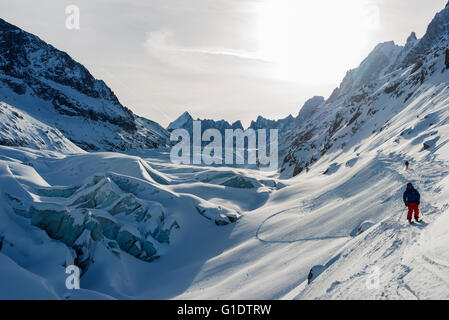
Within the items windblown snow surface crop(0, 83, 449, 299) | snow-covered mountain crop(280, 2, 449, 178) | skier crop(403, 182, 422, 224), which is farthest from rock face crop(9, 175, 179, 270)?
snow-covered mountain crop(280, 2, 449, 178)

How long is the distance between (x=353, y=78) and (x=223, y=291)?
19756cm

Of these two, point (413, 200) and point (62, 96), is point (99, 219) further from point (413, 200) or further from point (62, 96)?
point (62, 96)

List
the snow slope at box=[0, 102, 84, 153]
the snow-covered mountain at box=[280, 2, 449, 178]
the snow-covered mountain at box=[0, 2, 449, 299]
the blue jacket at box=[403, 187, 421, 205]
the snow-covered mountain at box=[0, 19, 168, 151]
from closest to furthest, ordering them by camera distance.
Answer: the snow-covered mountain at box=[0, 2, 449, 299] → the blue jacket at box=[403, 187, 421, 205] → the snow-covered mountain at box=[280, 2, 449, 178] → the snow slope at box=[0, 102, 84, 153] → the snow-covered mountain at box=[0, 19, 168, 151]

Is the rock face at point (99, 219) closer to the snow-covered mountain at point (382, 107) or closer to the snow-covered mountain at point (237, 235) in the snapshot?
the snow-covered mountain at point (237, 235)

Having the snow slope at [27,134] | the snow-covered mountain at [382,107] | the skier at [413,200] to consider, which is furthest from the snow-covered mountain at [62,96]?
the skier at [413,200]

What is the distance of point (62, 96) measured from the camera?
151 metres

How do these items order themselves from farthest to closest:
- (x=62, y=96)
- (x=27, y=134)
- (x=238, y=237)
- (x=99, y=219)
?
(x=62, y=96) → (x=27, y=134) → (x=238, y=237) → (x=99, y=219)

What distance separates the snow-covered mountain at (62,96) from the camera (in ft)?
436

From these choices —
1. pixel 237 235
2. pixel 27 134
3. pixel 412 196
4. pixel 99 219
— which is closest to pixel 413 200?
pixel 412 196

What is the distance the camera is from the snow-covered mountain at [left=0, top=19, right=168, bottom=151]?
133m

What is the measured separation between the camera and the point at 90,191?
31281mm

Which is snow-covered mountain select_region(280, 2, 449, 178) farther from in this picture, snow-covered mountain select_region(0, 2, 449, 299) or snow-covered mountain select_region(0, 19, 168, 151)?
snow-covered mountain select_region(0, 19, 168, 151)

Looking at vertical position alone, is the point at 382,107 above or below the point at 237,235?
above
